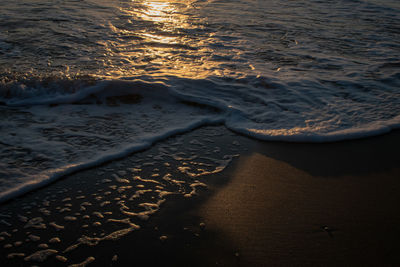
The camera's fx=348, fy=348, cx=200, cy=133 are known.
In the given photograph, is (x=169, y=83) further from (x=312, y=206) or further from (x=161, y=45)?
(x=312, y=206)

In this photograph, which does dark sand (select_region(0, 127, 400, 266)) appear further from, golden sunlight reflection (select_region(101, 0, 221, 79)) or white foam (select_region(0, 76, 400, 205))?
golden sunlight reflection (select_region(101, 0, 221, 79))

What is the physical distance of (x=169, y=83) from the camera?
4.25 metres

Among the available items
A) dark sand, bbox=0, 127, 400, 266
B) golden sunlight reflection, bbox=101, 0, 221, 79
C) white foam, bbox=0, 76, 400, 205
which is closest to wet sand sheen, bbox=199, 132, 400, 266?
dark sand, bbox=0, 127, 400, 266

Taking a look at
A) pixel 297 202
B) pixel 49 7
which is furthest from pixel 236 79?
pixel 49 7

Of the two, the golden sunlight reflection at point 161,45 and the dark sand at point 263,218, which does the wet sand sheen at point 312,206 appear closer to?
the dark sand at point 263,218

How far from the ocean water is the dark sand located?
42 centimetres

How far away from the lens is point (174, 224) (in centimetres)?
209

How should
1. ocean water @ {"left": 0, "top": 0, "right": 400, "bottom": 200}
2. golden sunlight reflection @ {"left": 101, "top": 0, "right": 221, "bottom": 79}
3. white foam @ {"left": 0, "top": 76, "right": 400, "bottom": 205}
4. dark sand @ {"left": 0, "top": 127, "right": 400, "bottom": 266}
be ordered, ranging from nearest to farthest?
dark sand @ {"left": 0, "top": 127, "right": 400, "bottom": 266}, white foam @ {"left": 0, "top": 76, "right": 400, "bottom": 205}, ocean water @ {"left": 0, "top": 0, "right": 400, "bottom": 200}, golden sunlight reflection @ {"left": 101, "top": 0, "right": 221, "bottom": 79}

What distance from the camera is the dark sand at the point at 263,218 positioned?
6.09ft

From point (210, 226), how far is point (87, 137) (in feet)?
5.16

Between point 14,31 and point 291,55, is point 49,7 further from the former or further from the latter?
point 291,55

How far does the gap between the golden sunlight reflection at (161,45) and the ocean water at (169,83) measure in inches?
1.1

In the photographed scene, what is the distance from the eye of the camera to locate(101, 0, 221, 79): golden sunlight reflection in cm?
472

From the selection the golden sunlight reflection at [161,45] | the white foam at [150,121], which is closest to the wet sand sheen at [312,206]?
the white foam at [150,121]
